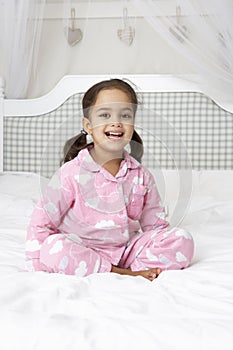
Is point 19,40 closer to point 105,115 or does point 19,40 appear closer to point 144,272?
point 105,115

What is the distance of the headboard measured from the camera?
2.85 m

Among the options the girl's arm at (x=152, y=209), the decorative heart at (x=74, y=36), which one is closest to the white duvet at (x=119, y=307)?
the girl's arm at (x=152, y=209)

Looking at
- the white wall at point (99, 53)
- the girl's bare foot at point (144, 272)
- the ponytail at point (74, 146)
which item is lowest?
the girl's bare foot at point (144, 272)

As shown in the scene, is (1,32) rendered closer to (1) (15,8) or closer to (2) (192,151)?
(1) (15,8)

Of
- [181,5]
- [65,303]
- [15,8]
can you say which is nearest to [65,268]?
[65,303]

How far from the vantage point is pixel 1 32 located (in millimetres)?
2852

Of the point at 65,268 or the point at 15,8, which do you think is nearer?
the point at 65,268

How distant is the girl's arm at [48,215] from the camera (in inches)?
58.2

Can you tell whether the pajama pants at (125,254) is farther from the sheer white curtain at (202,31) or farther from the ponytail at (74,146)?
the sheer white curtain at (202,31)

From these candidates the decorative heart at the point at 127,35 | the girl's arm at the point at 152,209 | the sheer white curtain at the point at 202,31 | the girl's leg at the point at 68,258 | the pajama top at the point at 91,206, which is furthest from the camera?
the decorative heart at the point at 127,35

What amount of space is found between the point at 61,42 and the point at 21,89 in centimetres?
32

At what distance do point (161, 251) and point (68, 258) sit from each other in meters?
0.25

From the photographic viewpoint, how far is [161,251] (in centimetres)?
149

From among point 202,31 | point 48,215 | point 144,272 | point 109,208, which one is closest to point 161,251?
point 144,272
